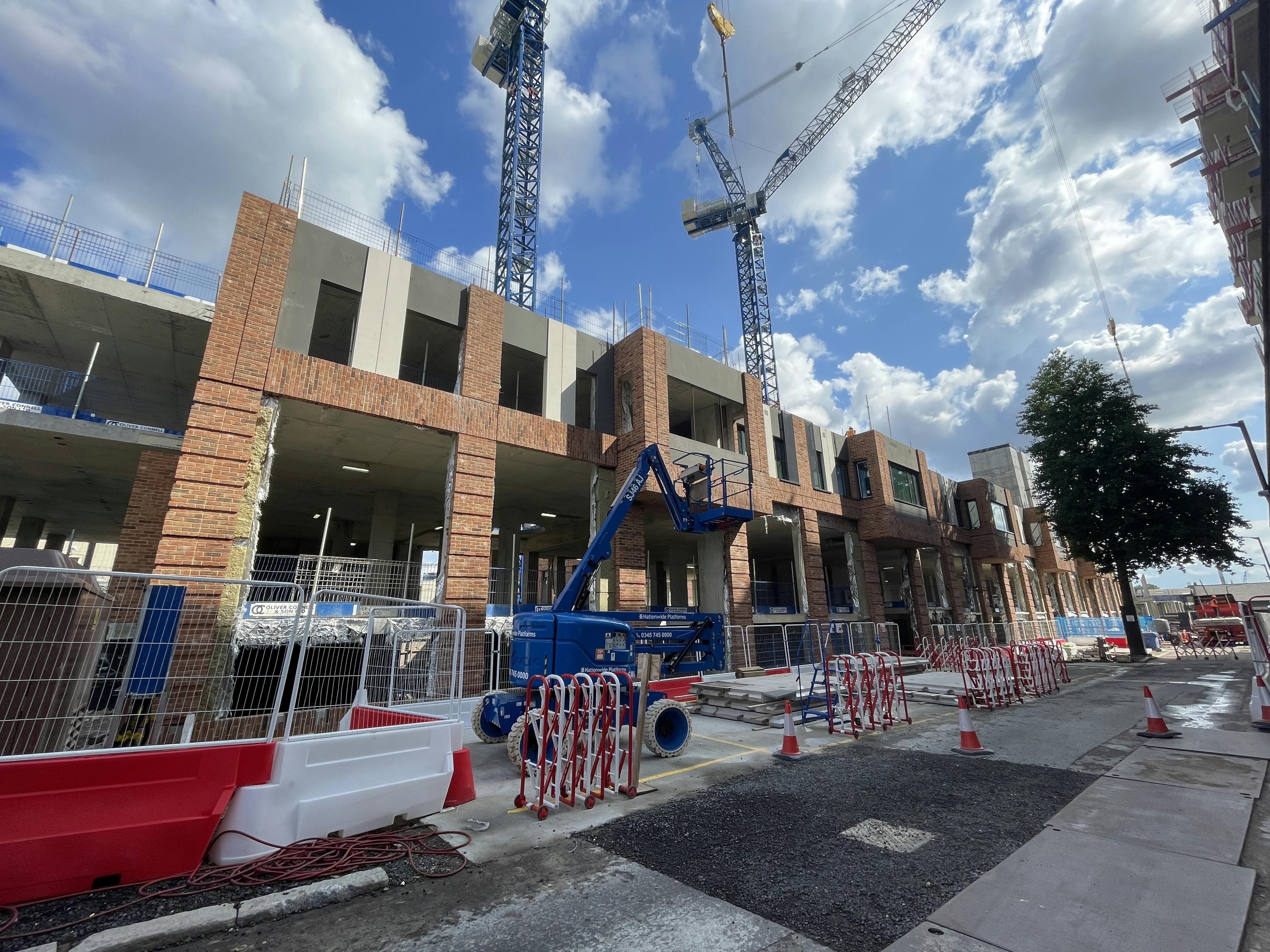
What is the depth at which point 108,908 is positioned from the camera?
3.48 metres

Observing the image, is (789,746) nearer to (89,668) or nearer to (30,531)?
(89,668)

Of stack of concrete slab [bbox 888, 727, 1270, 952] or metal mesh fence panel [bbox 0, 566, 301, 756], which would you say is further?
metal mesh fence panel [bbox 0, 566, 301, 756]

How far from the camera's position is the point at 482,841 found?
4.79m

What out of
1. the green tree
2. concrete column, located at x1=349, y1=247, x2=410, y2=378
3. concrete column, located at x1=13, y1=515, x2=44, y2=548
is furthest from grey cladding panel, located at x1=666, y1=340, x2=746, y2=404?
concrete column, located at x1=13, y1=515, x2=44, y2=548

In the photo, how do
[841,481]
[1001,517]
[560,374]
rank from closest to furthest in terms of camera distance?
[560,374], [841,481], [1001,517]

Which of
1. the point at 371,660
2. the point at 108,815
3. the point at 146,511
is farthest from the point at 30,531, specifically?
the point at 108,815

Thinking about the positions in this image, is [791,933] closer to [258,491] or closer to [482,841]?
[482,841]

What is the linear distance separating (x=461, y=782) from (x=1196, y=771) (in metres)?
8.76

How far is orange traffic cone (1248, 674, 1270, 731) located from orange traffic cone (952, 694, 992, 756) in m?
4.96

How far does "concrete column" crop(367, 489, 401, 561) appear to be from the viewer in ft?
66.1

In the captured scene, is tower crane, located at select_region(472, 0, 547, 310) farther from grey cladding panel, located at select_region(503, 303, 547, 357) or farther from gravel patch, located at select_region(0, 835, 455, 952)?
gravel patch, located at select_region(0, 835, 455, 952)

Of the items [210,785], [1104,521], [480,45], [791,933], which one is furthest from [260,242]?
[1104,521]

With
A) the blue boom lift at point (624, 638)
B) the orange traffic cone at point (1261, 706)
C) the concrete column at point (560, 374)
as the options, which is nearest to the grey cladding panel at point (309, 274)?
the concrete column at point (560, 374)

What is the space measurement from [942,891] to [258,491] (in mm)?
12745
